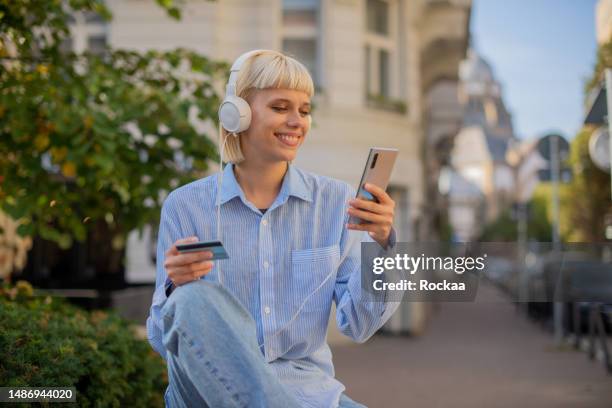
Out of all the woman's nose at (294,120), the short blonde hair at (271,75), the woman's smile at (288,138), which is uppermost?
the short blonde hair at (271,75)

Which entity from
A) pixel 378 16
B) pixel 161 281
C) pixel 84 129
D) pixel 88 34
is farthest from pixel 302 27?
pixel 161 281

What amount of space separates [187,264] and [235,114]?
50cm

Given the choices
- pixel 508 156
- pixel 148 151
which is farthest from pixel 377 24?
pixel 508 156

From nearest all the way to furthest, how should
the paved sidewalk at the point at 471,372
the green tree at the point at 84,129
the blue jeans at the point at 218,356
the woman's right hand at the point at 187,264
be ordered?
the blue jeans at the point at 218,356 → the woman's right hand at the point at 187,264 → the green tree at the point at 84,129 → the paved sidewalk at the point at 471,372

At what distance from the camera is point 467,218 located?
118812 mm

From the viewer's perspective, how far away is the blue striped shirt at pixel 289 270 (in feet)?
7.20

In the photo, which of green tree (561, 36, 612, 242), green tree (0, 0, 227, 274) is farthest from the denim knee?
green tree (561, 36, 612, 242)

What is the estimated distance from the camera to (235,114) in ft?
7.22

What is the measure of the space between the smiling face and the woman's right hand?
0.47 meters

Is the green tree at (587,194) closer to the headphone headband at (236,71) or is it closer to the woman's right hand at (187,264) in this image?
the headphone headband at (236,71)

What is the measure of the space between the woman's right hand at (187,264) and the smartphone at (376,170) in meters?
0.41

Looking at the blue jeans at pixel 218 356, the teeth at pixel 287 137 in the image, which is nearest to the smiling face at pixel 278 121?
the teeth at pixel 287 137

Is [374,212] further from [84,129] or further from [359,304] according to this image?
[84,129]

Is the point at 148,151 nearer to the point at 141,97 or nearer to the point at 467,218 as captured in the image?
the point at 141,97
